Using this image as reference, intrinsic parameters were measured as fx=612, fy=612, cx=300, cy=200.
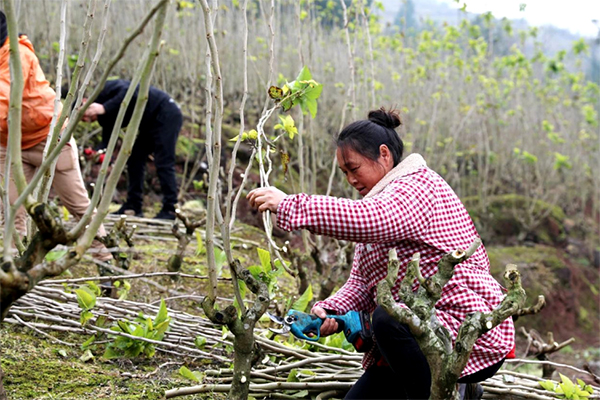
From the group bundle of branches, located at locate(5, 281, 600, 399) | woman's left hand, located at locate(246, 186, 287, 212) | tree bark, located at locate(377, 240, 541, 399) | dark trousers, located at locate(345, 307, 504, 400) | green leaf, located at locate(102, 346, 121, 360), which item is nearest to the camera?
tree bark, located at locate(377, 240, 541, 399)

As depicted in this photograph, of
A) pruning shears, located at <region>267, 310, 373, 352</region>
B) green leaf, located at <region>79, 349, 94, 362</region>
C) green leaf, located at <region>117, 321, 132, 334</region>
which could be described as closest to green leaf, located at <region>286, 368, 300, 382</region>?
pruning shears, located at <region>267, 310, 373, 352</region>

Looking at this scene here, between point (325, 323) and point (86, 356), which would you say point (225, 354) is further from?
point (325, 323)

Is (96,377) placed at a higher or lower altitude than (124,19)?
lower

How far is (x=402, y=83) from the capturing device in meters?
8.34

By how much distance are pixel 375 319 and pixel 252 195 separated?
570 mm

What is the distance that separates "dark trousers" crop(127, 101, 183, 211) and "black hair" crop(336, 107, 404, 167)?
3.56 meters

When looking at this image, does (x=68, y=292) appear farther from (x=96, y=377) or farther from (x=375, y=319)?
(x=375, y=319)

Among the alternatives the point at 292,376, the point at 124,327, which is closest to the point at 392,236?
the point at 292,376

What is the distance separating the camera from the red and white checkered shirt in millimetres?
1681

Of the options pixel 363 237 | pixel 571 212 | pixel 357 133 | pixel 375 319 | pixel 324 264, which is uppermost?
pixel 357 133

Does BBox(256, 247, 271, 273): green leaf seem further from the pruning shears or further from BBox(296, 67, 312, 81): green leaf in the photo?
BBox(296, 67, 312, 81): green leaf

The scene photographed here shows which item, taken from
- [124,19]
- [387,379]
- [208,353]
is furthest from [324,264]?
[124,19]

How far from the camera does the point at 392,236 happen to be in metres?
1.75

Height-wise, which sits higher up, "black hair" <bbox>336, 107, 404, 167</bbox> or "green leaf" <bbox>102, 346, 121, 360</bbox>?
"black hair" <bbox>336, 107, 404, 167</bbox>
